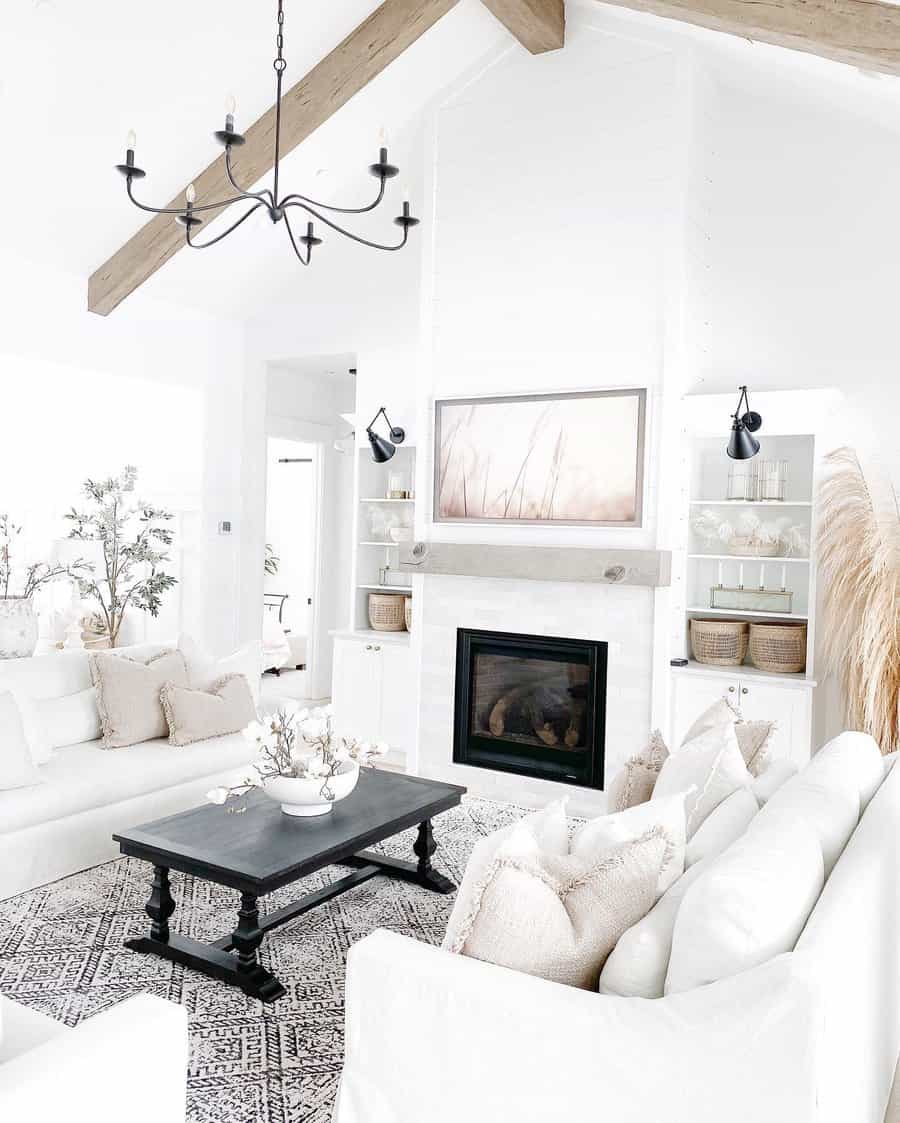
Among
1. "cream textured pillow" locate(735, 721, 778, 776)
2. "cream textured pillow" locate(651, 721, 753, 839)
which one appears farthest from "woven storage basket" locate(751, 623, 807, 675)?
Result: "cream textured pillow" locate(651, 721, 753, 839)

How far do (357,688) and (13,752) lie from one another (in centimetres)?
261

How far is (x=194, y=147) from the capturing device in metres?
5.02

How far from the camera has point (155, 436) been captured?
6.78 metres

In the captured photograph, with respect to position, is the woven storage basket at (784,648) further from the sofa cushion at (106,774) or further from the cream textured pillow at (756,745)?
the sofa cushion at (106,774)

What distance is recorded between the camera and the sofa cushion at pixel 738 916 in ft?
5.24

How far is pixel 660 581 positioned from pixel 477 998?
3157 mm

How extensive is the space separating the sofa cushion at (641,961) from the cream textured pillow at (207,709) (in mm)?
2826

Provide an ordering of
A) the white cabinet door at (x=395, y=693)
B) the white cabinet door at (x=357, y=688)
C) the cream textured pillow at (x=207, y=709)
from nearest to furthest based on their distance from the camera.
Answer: the cream textured pillow at (x=207, y=709)
the white cabinet door at (x=395, y=693)
the white cabinet door at (x=357, y=688)

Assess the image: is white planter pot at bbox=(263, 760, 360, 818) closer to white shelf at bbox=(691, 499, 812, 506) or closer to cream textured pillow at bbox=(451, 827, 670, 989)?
cream textured pillow at bbox=(451, 827, 670, 989)

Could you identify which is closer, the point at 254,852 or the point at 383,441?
the point at 254,852

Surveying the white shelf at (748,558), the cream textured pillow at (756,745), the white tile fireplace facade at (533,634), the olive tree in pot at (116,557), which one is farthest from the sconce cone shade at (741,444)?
the olive tree in pot at (116,557)

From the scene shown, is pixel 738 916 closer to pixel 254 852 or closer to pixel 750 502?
pixel 254 852

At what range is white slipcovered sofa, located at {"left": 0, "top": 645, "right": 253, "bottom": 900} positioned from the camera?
3486mm

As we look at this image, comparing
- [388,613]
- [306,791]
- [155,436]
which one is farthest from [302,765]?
[155,436]
